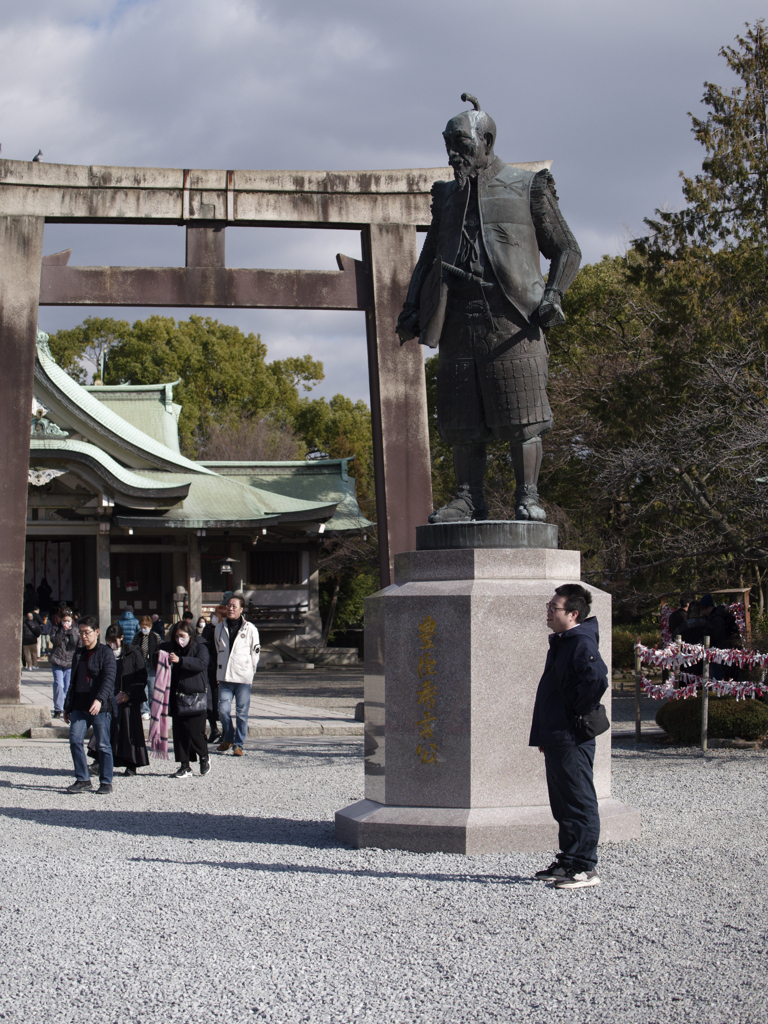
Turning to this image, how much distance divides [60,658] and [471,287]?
849 centimetres

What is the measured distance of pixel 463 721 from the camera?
493 cm

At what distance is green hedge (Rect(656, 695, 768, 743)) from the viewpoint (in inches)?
385

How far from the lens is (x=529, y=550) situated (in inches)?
206

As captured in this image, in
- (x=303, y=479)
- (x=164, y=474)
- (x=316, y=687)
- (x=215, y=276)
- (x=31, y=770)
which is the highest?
(x=215, y=276)

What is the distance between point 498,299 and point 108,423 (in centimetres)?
1952

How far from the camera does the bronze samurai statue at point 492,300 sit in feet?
18.5

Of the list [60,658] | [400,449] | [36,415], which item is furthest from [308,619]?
[400,449]

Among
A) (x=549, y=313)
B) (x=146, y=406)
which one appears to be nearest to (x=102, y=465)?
(x=146, y=406)

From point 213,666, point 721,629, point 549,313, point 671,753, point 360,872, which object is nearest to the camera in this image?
point 360,872

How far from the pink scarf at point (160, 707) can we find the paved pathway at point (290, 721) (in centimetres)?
186

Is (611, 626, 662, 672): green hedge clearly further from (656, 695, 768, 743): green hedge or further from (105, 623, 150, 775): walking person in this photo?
(105, 623, 150, 775): walking person

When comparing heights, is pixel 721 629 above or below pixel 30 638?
above

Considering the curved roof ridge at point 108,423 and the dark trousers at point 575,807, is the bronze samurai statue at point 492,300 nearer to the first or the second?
the dark trousers at point 575,807

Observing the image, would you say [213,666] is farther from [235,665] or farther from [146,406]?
[146,406]
